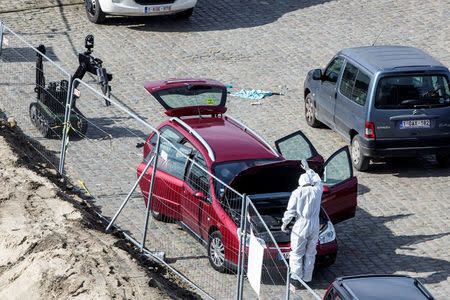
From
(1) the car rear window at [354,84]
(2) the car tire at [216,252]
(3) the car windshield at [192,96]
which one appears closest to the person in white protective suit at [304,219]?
(2) the car tire at [216,252]

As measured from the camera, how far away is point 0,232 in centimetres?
1157

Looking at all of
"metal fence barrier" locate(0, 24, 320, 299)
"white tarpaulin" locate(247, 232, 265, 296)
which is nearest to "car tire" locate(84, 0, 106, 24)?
"metal fence barrier" locate(0, 24, 320, 299)

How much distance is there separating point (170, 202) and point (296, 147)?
7.95 ft

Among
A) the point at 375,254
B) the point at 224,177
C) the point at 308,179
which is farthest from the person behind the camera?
the point at 375,254

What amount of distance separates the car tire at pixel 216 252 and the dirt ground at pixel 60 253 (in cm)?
57

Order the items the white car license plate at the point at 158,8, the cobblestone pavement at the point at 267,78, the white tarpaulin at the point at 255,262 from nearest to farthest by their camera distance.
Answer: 1. the white tarpaulin at the point at 255,262
2. the cobblestone pavement at the point at 267,78
3. the white car license plate at the point at 158,8

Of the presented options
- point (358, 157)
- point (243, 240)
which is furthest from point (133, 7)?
point (243, 240)

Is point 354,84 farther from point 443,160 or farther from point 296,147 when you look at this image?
point 296,147

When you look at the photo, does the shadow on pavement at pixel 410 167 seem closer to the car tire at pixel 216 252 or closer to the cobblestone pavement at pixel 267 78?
the cobblestone pavement at pixel 267 78

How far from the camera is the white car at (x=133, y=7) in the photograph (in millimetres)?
21984

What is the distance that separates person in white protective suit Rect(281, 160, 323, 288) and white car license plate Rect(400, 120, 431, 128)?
4.10 metres

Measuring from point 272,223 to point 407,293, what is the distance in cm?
248

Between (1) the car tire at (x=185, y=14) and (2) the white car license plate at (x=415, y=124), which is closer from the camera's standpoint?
(2) the white car license plate at (x=415, y=124)

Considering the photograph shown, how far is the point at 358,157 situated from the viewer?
614 inches
